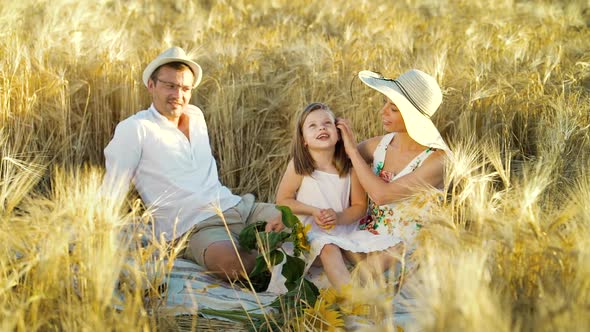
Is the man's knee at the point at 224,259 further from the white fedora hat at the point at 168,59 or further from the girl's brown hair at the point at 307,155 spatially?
the white fedora hat at the point at 168,59

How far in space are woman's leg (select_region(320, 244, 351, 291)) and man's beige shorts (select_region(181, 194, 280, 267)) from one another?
425 mm

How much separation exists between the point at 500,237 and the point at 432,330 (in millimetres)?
500

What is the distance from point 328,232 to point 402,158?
1.62 ft

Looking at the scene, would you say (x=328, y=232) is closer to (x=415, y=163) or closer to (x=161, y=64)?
(x=415, y=163)

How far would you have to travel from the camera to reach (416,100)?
3166 mm

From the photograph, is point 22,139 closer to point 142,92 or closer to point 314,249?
point 142,92

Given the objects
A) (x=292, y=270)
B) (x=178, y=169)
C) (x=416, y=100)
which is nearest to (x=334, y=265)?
(x=292, y=270)

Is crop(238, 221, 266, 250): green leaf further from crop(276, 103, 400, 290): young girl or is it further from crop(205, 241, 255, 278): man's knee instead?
crop(276, 103, 400, 290): young girl

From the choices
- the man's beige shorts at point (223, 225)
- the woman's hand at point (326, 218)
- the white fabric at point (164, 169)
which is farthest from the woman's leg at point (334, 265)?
the white fabric at point (164, 169)

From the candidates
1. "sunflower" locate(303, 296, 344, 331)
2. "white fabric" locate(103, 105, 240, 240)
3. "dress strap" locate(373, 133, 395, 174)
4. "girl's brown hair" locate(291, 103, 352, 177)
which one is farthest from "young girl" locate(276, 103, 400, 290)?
Answer: "sunflower" locate(303, 296, 344, 331)

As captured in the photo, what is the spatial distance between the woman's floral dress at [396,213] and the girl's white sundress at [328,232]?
0.05m

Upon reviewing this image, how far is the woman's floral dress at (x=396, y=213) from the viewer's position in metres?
2.97

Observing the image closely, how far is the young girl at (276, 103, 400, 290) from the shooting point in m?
3.15

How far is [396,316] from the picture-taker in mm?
2498
